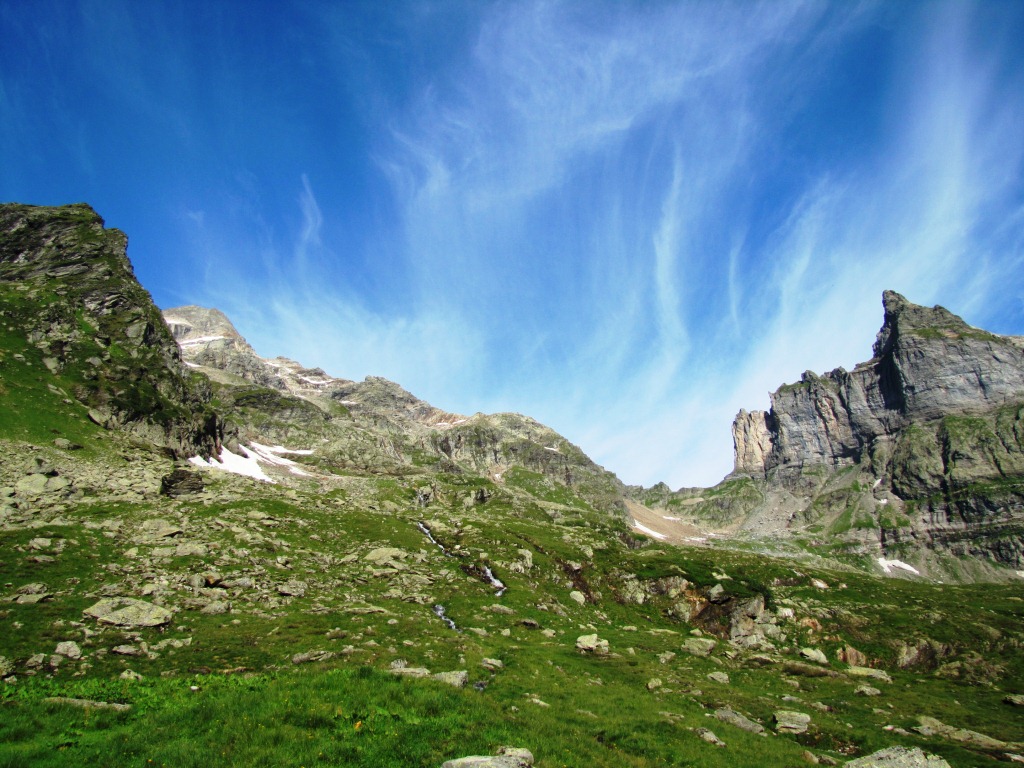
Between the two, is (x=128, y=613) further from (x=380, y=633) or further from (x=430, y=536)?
(x=430, y=536)

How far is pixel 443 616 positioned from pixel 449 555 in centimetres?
2059

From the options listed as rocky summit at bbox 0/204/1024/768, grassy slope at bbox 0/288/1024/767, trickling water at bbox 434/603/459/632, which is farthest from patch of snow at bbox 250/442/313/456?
trickling water at bbox 434/603/459/632

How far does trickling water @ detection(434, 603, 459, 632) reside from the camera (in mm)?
38625

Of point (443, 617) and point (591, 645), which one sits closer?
point (591, 645)

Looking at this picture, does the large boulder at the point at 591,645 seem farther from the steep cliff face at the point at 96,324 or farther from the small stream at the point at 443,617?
the steep cliff face at the point at 96,324

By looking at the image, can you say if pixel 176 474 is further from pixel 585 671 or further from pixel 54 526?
pixel 585 671

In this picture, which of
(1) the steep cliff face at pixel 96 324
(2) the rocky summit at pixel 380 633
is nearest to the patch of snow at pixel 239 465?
(1) the steep cliff face at pixel 96 324

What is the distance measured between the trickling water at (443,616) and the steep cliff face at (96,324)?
62050 mm

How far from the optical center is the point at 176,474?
190ft

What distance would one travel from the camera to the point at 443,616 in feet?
135

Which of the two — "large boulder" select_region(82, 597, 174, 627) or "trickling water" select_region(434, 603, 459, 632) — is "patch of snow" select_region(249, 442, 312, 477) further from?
"large boulder" select_region(82, 597, 174, 627)

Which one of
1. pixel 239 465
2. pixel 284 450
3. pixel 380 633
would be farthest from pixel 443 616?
pixel 284 450

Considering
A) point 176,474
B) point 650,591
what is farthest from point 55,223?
point 650,591

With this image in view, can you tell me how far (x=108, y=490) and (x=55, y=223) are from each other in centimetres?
10454
